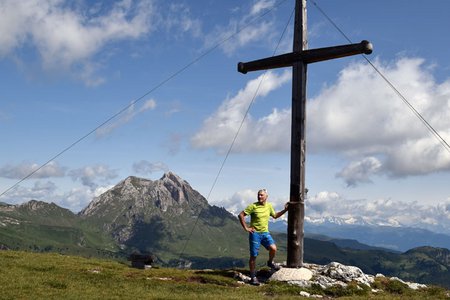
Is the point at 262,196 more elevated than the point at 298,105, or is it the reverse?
the point at 298,105

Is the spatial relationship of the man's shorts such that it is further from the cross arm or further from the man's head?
the cross arm

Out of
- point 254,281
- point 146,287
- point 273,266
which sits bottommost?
point 146,287

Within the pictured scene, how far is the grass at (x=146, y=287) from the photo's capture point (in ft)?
57.2

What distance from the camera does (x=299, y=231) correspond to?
73.9ft

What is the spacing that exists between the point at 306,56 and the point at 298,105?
257cm

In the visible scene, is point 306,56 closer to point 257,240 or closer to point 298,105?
point 298,105

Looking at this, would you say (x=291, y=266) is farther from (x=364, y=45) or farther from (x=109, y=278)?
(x=364, y=45)

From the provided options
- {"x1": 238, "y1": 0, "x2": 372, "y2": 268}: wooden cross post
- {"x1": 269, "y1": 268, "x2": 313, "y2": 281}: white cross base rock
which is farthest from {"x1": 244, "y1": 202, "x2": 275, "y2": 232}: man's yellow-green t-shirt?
{"x1": 269, "y1": 268, "x2": 313, "y2": 281}: white cross base rock

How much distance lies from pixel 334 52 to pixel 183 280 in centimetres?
1359

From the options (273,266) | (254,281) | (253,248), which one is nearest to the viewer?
(254,281)

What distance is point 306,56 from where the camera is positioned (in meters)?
23.2

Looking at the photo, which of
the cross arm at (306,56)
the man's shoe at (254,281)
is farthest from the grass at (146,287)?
the cross arm at (306,56)

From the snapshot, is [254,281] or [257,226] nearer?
[254,281]

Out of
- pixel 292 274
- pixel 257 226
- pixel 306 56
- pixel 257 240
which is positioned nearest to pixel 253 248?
pixel 257 240
